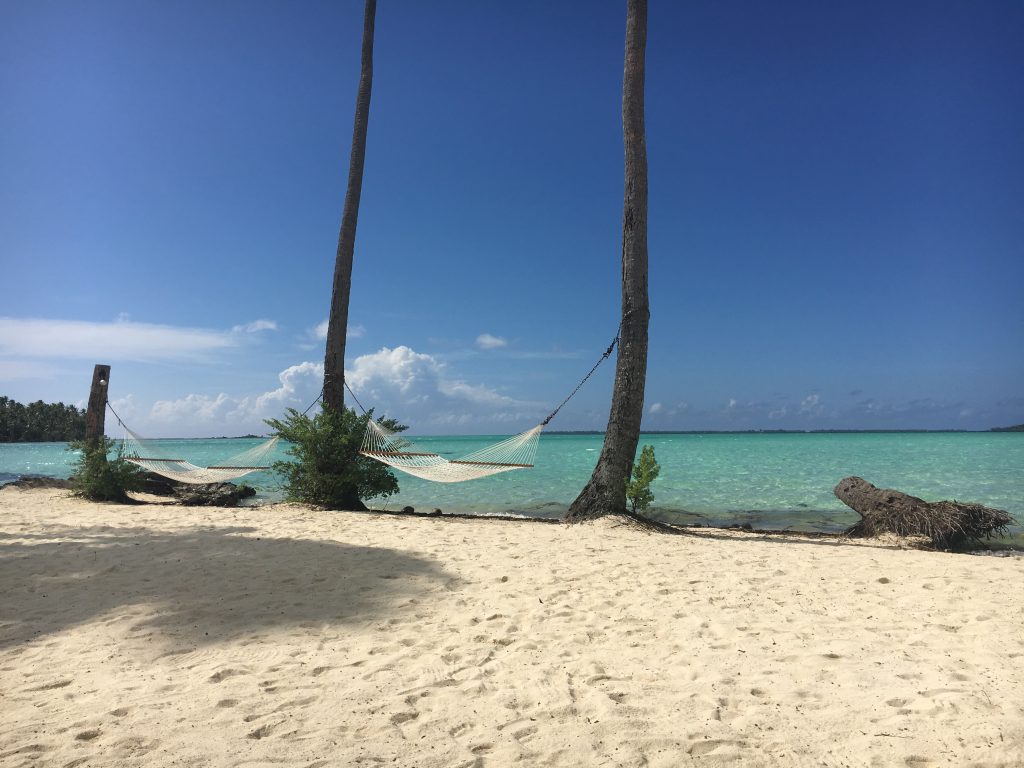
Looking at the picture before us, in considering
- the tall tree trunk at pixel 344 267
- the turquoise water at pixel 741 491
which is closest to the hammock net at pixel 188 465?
the turquoise water at pixel 741 491

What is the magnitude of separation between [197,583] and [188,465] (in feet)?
17.6

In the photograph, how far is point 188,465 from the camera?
8.39m

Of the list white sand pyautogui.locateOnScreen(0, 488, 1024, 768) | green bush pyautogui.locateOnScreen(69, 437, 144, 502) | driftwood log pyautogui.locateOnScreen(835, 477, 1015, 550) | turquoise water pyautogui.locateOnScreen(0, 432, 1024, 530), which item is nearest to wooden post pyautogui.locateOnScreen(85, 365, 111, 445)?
green bush pyautogui.locateOnScreen(69, 437, 144, 502)

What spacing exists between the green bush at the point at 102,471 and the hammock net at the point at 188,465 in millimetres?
254

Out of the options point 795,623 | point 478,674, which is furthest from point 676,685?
point 795,623

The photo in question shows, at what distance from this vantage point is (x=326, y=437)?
7637mm

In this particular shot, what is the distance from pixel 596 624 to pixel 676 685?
746 mm

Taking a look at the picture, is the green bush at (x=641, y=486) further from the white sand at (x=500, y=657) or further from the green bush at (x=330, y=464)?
the green bush at (x=330, y=464)

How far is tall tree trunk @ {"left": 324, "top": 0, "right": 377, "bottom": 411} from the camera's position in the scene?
8297mm

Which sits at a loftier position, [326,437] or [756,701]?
[326,437]

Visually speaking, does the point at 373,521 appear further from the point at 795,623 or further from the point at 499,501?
the point at 499,501

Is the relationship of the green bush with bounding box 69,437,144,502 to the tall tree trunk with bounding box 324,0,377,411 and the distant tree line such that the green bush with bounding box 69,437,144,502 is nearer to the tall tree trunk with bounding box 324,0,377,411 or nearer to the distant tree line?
the tall tree trunk with bounding box 324,0,377,411

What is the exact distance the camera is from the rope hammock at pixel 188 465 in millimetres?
7785

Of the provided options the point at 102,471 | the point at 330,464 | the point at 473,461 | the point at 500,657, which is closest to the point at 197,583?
the point at 500,657
